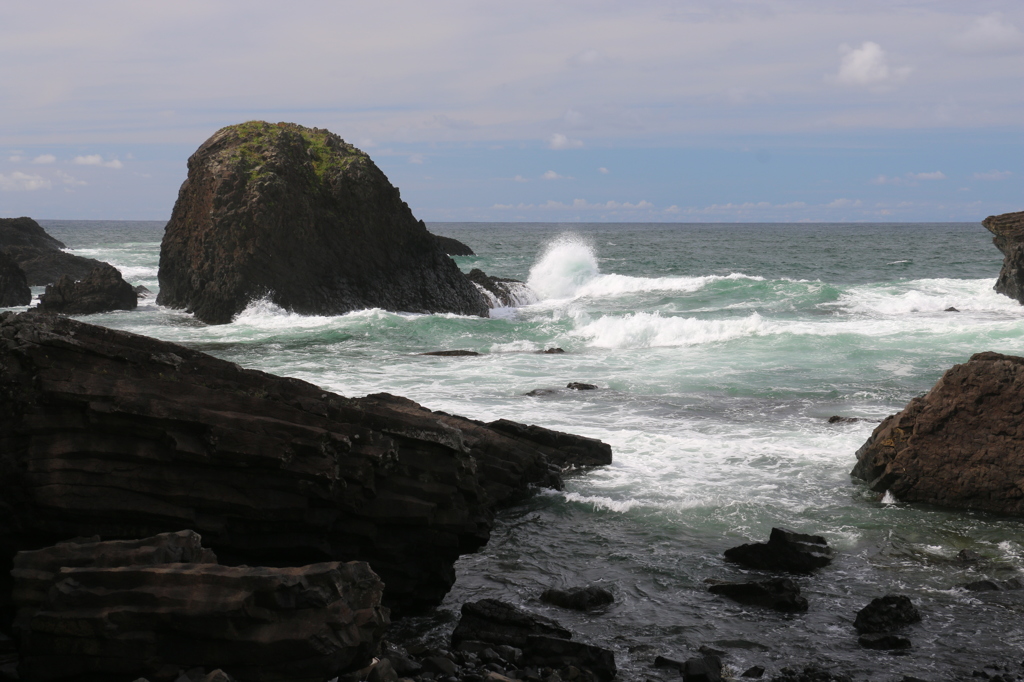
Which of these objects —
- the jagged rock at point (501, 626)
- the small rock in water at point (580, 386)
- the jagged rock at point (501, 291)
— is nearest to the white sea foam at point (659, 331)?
the small rock in water at point (580, 386)

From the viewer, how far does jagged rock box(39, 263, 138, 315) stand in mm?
29609

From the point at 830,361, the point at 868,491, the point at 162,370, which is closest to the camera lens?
the point at 162,370

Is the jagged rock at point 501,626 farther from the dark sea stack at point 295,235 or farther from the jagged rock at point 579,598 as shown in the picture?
the dark sea stack at point 295,235

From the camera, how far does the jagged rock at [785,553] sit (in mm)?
8430

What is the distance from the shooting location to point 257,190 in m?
26.3

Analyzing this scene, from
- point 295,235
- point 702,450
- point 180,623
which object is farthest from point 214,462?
point 295,235

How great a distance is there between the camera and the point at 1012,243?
105ft

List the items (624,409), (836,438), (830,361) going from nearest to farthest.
Answer: (836,438) < (624,409) < (830,361)

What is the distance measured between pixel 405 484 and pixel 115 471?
229 centimetres

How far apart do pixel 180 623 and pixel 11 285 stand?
3189cm

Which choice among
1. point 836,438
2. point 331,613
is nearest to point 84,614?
point 331,613

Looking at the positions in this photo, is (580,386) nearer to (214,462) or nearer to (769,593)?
(769,593)

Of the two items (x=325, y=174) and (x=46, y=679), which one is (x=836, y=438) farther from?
(x=325, y=174)

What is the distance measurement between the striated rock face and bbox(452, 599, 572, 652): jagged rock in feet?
97.1
